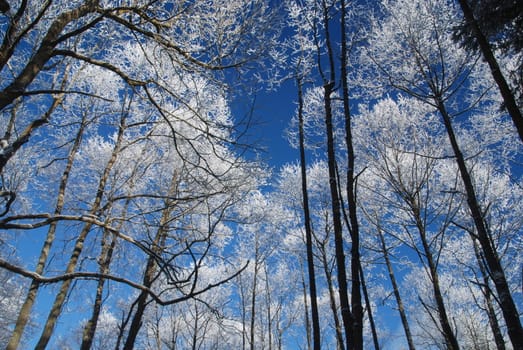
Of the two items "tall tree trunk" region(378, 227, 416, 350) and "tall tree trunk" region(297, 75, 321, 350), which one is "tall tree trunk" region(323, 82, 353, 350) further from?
"tall tree trunk" region(378, 227, 416, 350)

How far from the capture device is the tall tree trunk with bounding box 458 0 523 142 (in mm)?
3375

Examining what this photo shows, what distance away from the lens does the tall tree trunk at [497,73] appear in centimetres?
338

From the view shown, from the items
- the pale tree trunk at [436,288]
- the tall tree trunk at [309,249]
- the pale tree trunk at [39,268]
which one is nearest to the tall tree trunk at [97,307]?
the pale tree trunk at [39,268]

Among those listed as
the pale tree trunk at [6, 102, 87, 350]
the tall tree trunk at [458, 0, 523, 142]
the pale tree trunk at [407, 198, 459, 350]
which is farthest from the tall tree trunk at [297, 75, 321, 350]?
the pale tree trunk at [6, 102, 87, 350]

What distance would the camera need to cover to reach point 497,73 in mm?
3732

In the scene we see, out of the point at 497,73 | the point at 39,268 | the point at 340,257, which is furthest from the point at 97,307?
the point at 497,73

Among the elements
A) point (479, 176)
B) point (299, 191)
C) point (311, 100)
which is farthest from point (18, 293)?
point (479, 176)

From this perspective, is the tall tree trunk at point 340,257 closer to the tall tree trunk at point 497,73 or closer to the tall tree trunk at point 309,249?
the tall tree trunk at point 497,73

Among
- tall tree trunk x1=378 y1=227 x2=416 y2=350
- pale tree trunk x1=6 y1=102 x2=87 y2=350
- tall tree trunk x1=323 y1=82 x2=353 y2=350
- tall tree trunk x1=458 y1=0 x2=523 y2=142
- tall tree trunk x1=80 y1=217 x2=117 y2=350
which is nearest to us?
tall tree trunk x1=323 y1=82 x2=353 y2=350

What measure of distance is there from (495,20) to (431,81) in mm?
1509

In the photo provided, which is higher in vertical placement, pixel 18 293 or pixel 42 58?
pixel 18 293

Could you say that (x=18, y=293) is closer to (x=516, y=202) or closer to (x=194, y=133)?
(x=194, y=133)

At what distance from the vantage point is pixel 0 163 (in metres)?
1.61

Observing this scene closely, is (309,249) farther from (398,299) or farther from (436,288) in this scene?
(398,299)
